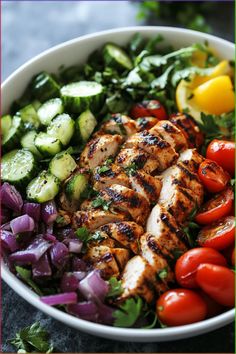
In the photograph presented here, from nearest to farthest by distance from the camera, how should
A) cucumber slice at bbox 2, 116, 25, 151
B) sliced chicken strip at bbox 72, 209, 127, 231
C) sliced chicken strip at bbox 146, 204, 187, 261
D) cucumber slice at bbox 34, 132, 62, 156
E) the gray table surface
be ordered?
sliced chicken strip at bbox 146, 204, 187, 261 < sliced chicken strip at bbox 72, 209, 127, 231 < cucumber slice at bbox 34, 132, 62, 156 < cucumber slice at bbox 2, 116, 25, 151 < the gray table surface

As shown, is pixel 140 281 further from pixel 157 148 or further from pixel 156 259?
pixel 157 148

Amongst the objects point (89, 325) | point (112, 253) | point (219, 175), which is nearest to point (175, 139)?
point (219, 175)

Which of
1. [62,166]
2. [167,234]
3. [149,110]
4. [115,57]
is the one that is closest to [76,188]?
[62,166]

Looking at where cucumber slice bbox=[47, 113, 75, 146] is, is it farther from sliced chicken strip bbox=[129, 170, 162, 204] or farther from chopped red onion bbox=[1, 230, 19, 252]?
chopped red onion bbox=[1, 230, 19, 252]

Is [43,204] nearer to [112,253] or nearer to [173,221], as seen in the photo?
[112,253]

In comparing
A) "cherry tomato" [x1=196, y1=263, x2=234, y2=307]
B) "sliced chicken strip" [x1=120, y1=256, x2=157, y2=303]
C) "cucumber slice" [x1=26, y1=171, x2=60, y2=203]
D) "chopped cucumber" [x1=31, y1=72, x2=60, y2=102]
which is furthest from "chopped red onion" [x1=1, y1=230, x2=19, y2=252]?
"chopped cucumber" [x1=31, y1=72, x2=60, y2=102]
